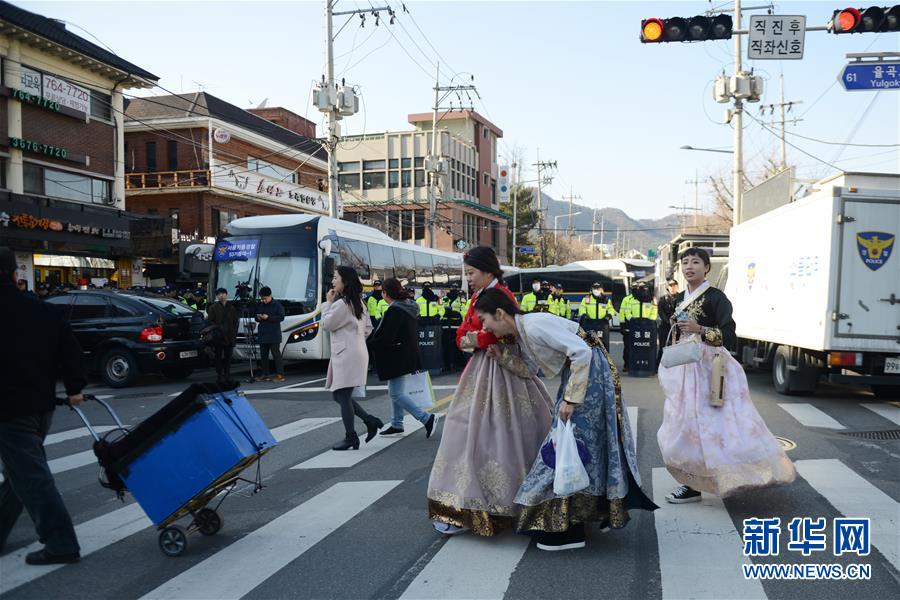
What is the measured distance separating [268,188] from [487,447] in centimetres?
3732

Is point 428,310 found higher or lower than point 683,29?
lower

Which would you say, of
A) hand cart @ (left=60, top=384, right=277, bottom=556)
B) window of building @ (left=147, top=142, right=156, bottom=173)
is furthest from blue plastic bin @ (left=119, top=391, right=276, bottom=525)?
window of building @ (left=147, top=142, right=156, bottom=173)

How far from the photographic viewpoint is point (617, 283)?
38.4 m

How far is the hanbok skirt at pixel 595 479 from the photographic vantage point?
4.55 m

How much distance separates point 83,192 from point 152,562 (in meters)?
24.5

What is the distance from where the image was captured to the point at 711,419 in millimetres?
5492

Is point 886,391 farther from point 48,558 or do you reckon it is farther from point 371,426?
point 48,558

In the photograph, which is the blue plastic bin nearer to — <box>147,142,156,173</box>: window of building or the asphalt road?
the asphalt road

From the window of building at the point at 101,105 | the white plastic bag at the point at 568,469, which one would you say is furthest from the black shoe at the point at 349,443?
the window of building at the point at 101,105

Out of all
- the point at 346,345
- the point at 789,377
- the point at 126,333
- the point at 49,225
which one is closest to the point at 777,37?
the point at 789,377

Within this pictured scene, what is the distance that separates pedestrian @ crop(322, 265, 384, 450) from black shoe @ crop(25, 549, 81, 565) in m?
3.36

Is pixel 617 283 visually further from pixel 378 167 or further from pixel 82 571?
pixel 82 571

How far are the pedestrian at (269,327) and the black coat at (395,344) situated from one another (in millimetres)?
6624

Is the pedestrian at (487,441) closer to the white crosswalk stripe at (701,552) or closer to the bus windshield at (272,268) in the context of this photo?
the white crosswalk stripe at (701,552)
